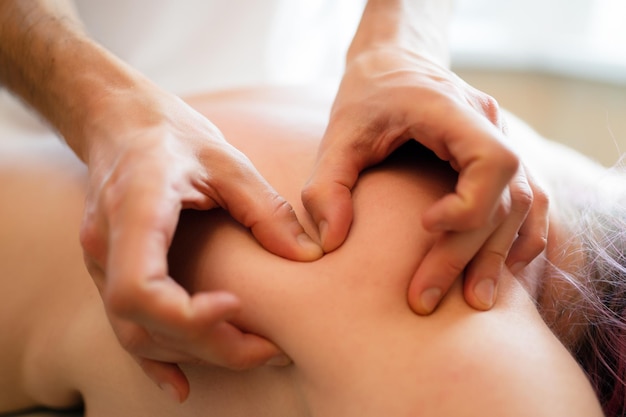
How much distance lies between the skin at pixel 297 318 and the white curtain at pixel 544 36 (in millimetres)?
1663

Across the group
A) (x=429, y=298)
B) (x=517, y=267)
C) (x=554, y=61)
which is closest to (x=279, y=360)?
(x=429, y=298)

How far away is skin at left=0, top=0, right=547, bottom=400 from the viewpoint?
0.56 meters

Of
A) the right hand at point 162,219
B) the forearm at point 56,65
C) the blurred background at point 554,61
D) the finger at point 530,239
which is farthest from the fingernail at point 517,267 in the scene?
the blurred background at point 554,61

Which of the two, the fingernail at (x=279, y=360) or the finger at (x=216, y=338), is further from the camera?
the fingernail at (x=279, y=360)

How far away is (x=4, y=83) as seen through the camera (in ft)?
3.51

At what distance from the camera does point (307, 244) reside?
0.69 metres

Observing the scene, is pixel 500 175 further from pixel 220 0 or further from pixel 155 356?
pixel 220 0

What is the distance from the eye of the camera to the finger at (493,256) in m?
0.66

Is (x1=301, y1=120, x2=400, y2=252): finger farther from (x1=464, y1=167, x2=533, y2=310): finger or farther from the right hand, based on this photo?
(x1=464, y1=167, x2=533, y2=310): finger

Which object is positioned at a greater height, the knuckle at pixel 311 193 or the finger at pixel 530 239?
the knuckle at pixel 311 193

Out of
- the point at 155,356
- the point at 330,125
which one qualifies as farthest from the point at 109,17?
the point at 155,356

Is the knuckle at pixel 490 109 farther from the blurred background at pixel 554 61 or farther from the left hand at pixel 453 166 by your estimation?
the blurred background at pixel 554 61

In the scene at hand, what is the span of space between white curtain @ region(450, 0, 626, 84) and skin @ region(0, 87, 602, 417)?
166 cm

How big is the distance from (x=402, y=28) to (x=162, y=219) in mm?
521
